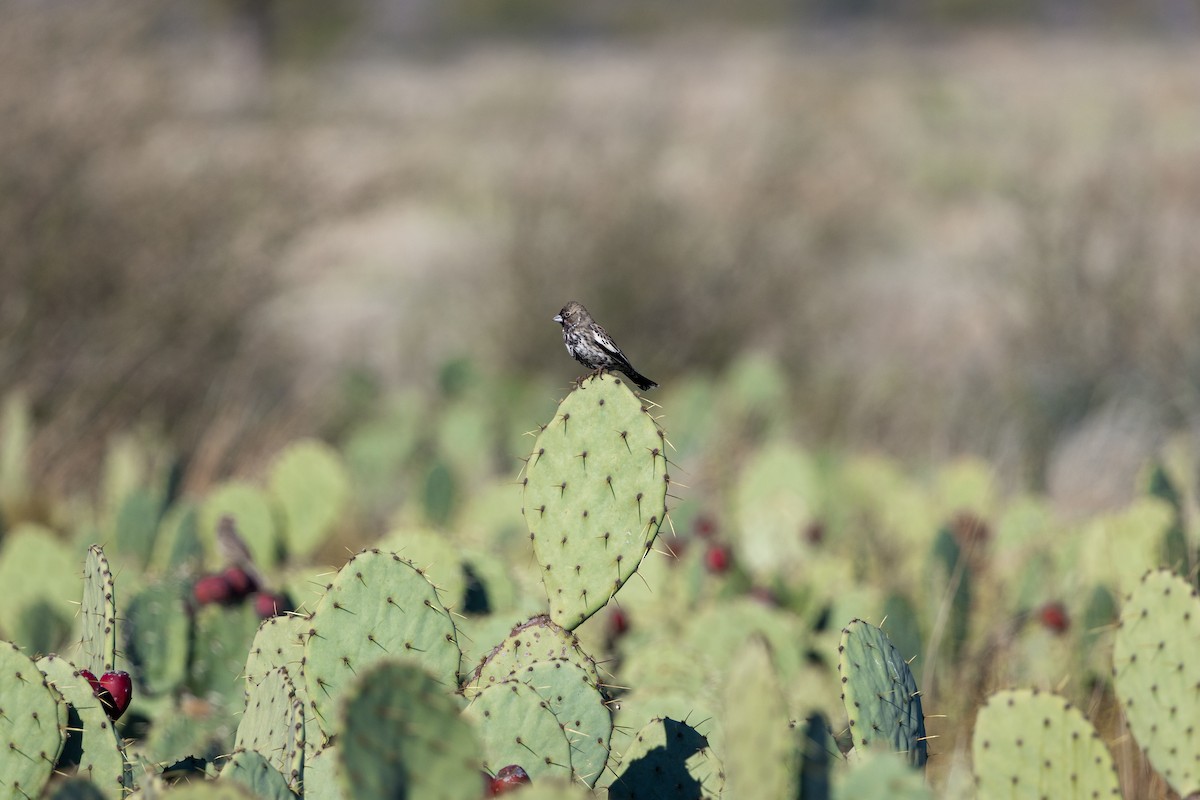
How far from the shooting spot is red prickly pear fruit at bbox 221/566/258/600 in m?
2.82

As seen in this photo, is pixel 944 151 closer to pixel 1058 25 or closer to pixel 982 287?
pixel 982 287

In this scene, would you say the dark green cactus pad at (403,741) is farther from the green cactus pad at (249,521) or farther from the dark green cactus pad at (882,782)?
the green cactus pad at (249,521)

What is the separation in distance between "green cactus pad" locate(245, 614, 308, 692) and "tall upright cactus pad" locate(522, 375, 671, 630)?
0.37m

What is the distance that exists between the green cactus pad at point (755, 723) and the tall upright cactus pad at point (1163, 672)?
111 cm

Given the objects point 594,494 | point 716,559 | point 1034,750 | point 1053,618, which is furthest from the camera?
point 716,559

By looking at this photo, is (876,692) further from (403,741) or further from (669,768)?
(403,741)

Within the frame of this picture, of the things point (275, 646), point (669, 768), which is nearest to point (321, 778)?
point (275, 646)

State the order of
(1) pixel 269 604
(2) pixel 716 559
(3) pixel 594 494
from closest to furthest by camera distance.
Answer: (3) pixel 594 494 < (1) pixel 269 604 < (2) pixel 716 559

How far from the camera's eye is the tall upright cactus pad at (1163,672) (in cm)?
221

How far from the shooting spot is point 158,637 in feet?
9.12

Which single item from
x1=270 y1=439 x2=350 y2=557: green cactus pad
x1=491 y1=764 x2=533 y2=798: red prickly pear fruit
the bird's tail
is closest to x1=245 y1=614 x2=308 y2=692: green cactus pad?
x1=491 y1=764 x2=533 y2=798: red prickly pear fruit

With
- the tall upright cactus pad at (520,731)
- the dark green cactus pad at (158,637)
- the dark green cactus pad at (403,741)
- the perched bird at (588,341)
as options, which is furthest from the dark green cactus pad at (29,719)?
the dark green cactus pad at (158,637)

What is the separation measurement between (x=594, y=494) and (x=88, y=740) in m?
0.75

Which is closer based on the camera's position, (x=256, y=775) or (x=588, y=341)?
(x=256, y=775)
